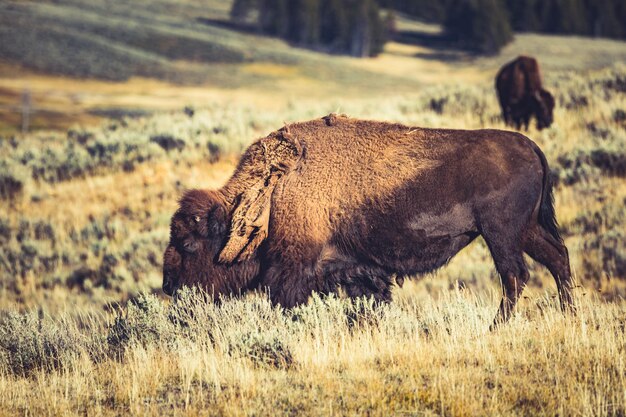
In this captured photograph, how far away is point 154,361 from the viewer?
4750mm

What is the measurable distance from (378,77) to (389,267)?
189 feet

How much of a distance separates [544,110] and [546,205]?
859cm

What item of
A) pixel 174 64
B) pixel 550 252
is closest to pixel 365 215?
pixel 550 252

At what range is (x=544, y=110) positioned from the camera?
1375cm

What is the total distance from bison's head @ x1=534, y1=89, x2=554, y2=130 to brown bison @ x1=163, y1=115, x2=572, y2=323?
8.43m

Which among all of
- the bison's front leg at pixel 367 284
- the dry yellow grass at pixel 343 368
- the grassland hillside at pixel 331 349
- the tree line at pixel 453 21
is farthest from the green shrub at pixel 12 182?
the tree line at pixel 453 21

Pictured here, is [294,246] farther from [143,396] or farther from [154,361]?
[143,396]

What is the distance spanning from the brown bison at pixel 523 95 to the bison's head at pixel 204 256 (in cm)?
915

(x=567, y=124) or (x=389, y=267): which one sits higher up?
(x=567, y=124)

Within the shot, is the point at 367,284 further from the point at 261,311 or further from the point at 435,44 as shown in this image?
the point at 435,44

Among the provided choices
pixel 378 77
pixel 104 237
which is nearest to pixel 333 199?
pixel 104 237

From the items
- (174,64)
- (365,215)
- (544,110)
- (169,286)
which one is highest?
(544,110)

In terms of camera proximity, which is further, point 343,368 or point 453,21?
point 453,21

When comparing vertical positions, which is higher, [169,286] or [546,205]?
[546,205]
